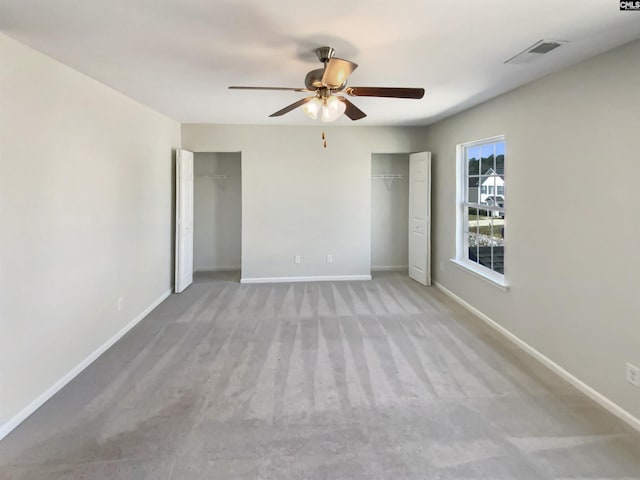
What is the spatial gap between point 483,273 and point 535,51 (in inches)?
94.3

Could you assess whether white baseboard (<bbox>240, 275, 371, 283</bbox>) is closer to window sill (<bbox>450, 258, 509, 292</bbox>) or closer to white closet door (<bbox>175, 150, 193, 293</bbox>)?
white closet door (<bbox>175, 150, 193, 293</bbox>)

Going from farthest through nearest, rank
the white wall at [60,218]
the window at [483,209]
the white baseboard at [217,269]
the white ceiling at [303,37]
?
the white baseboard at [217,269] → the window at [483,209] → the white wall at [60,218] → the white ceiling at [303,37]

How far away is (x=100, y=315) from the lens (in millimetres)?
3125

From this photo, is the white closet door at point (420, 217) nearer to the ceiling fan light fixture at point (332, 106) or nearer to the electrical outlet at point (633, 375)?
the ceiling fan light fixture at point (332, 106)

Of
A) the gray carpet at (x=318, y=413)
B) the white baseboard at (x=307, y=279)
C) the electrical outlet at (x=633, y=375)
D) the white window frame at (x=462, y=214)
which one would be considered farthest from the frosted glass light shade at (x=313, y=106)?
the white baseboard at (x=307, y=279)

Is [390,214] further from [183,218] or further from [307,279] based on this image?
[183,218]

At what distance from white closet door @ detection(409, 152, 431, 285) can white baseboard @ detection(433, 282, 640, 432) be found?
135cm

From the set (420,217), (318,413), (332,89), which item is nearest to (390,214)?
(420,217)

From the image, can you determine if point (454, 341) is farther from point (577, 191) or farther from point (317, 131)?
point (317, 131)

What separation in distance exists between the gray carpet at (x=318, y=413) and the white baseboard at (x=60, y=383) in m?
0.06

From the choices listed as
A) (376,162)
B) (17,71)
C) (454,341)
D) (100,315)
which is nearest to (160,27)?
(17,71)

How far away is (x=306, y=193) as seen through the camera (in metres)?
5.50

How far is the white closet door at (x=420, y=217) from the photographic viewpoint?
525cm

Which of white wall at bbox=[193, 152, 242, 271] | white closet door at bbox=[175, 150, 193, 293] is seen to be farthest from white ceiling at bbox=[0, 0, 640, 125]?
white wall at bbox=[193, 152, 242, 271]
